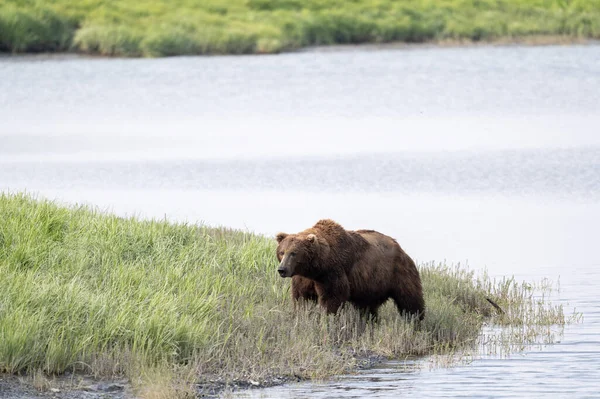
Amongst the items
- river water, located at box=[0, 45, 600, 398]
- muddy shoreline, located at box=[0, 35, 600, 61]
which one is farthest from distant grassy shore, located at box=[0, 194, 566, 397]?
muddy shoreline, located at box=[0, 35, 600, 61]

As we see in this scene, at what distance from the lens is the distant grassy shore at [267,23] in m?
53.8

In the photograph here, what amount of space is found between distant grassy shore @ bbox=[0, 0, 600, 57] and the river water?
4.08 ft

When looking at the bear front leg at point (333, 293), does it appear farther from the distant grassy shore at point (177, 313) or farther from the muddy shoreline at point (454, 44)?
the muddy shoreline at point (454, 44)

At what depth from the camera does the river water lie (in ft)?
42.8

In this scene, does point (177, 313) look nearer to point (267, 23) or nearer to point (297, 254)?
point (297, 254)

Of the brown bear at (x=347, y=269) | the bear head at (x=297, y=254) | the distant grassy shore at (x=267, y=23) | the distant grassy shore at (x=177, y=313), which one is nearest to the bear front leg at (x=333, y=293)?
the brown bear at (x=347, y=269)

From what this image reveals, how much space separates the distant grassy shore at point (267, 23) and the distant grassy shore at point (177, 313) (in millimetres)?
42032

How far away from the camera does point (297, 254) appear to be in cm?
993

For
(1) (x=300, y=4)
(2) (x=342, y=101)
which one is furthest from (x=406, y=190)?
(1) (x=300, y=4)

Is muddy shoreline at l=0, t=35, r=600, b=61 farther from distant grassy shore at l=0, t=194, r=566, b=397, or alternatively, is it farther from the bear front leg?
the bear front leg

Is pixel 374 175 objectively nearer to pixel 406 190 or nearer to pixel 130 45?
pixel 406 190

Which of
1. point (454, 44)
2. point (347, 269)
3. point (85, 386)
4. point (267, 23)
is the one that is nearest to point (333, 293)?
point (347, 269)

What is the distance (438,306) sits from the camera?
38.0 ft

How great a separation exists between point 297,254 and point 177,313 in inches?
45.7
